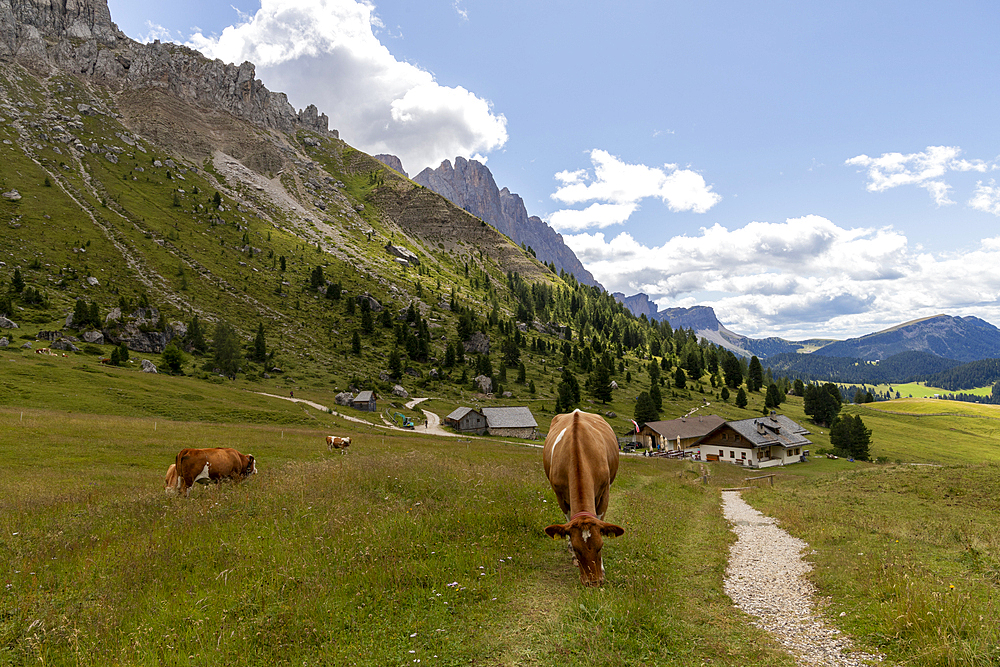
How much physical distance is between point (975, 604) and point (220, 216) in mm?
223144

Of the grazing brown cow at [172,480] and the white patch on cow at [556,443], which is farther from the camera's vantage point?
the grazing brown cow at [172,480]

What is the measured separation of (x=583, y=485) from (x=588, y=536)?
1.27m

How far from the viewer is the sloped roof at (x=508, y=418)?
290 ft

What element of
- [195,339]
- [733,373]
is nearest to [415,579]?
[195,339]

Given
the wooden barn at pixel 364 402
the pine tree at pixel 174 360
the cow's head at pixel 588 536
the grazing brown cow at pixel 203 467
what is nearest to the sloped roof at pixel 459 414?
the wooden barn at pixel 364 402

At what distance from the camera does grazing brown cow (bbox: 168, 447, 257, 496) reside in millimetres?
15711

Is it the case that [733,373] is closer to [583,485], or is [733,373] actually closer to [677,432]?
[677,432]

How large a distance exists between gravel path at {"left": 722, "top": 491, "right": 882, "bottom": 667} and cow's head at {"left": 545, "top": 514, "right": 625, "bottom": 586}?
303 cm

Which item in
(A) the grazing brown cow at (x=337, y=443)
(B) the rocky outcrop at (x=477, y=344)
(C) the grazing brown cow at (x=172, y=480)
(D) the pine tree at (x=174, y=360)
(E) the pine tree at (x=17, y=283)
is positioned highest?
(E) the pine tree at (x=17, y=283)

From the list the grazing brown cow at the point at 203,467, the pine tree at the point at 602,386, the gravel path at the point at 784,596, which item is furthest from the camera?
the pine tree at the point at 602,386

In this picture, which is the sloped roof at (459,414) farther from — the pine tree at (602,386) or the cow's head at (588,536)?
the cow's head at (588,536)

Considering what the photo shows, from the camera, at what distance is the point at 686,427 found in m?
89.9

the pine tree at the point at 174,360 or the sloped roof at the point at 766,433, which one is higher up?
the pine tree at the point at 174,360

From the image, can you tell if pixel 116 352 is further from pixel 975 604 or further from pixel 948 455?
pixel 948 455
